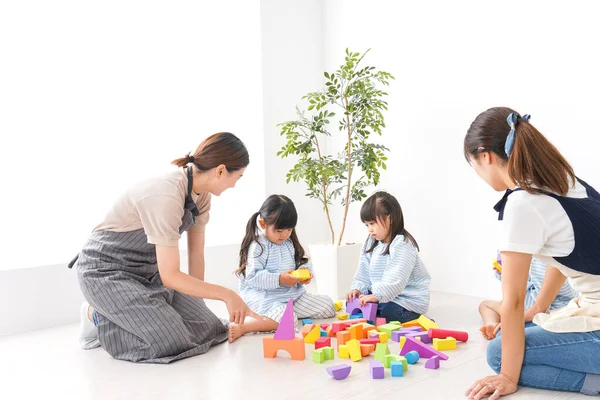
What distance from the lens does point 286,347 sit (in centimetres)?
233

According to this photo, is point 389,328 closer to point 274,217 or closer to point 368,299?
point 368,299

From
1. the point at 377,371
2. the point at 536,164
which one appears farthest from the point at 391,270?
the point at 536,164

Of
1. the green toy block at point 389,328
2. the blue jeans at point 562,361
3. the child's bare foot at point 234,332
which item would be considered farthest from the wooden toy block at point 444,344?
the child's bare foot at point 234,332

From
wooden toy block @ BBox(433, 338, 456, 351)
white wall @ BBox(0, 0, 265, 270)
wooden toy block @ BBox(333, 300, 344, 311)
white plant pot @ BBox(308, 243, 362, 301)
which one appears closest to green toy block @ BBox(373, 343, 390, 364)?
wooden toy block @ BBox(433, 338, 456, 351)

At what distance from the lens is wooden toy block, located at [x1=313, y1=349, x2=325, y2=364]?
224 cm

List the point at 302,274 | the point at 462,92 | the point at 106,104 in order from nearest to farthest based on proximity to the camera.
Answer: the point at 302,274
the point at 462,92
the point at 106,104

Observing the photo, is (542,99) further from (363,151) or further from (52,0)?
(52,0)

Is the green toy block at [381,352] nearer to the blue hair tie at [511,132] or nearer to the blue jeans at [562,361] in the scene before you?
the blue jeans at [562,361]

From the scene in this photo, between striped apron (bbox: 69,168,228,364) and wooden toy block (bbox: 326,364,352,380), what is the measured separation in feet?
2.10

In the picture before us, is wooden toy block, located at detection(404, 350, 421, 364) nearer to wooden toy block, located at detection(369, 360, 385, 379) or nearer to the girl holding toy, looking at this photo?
wooden toy block, located at detection(369, 360, 385, 379)

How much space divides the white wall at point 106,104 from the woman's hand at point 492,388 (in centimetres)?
Answer: 238

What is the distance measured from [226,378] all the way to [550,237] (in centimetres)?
118

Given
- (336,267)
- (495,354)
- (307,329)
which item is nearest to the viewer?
(495,354)

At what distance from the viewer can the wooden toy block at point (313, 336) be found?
256 centimetres
